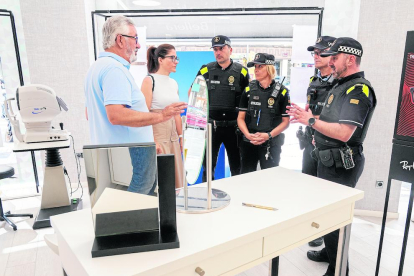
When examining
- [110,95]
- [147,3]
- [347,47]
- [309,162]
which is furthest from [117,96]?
[147,3]

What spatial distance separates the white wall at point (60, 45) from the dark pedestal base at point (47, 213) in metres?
1.10

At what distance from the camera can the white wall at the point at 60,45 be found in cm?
328

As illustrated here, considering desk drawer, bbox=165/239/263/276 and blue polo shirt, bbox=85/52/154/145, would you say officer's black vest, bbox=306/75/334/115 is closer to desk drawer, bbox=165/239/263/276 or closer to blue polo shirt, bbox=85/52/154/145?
blue polo shirt, bbox=85/52/154/145

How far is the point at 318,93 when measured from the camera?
2574 mm

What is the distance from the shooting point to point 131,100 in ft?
5.36

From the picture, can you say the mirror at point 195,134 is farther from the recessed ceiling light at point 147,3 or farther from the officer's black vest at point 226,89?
the recessed ceiling light at point 147,3

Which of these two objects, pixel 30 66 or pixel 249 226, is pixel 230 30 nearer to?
pixel 30 66

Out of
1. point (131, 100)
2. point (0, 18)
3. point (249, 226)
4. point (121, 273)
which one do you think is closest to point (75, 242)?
point (121, 273)

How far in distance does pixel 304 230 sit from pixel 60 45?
3.36 metres

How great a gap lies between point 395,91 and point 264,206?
2309 mm

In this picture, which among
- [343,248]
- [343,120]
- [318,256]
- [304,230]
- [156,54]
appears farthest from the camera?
[156,54]

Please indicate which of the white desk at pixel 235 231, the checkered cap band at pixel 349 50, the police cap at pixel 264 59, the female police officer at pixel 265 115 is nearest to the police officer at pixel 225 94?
the female police officer at pixel 265 115

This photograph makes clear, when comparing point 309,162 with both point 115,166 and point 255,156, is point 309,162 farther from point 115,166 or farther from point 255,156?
point 115,166

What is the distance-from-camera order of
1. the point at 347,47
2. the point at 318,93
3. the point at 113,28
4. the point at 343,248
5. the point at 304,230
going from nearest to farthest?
1. the point at 304,230
2. the point at 343,248
3. the point at 113,28
4. the point at 347,47
5. the point at 318,93
